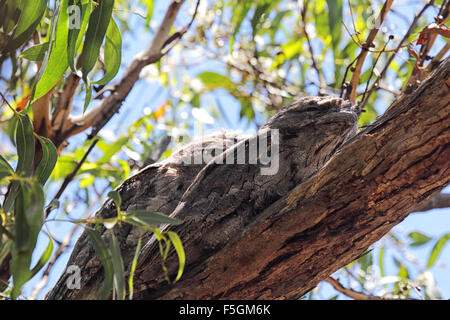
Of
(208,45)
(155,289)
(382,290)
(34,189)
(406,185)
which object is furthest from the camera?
Answer: (208,45)

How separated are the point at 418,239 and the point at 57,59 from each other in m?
2.65

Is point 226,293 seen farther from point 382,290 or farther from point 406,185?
point 382,290

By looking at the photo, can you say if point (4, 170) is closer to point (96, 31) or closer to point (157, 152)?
point (96, 31)

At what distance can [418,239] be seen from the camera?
3441mm

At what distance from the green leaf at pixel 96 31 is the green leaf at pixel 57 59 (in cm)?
8

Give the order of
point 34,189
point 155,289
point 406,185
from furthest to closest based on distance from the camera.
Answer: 1. point 155,289
2. point 406,185
3. point 34,189

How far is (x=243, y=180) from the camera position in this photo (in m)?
1.90

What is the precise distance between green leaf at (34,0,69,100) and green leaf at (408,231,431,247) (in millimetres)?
2616

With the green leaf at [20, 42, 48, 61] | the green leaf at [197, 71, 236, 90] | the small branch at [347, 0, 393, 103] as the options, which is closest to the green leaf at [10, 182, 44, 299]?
the green leaf at [20, 42, 48, 61]

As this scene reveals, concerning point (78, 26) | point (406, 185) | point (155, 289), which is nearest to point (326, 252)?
point (406, 185)

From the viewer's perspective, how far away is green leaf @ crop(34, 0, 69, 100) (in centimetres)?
162

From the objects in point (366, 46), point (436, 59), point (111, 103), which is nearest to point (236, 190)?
point (366, 46)

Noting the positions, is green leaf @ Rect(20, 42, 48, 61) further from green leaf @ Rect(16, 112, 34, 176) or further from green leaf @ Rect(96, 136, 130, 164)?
green leaf @ Rect(96, 136, 130, 164)

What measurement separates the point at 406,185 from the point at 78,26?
42.5 inches
